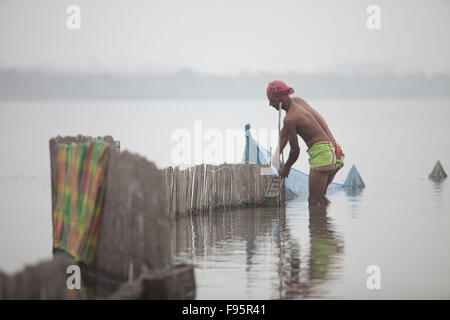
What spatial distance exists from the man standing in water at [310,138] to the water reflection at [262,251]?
467 mm

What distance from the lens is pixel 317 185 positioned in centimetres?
939

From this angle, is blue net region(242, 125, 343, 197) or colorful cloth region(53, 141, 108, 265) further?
blue net region(242, 125, 343, 197)

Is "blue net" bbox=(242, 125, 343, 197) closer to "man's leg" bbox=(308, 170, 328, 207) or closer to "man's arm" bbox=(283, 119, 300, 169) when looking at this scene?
"man's leg" bbox=(308, 170, 328, 207)

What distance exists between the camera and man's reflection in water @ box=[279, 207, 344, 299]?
4516mm

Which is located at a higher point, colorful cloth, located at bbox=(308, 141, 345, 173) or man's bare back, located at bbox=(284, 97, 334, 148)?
man's bare back, located at bbox=(284, 97, 334, 148)

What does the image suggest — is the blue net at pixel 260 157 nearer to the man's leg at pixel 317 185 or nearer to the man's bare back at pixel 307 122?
the man's leg at pixel 317 185

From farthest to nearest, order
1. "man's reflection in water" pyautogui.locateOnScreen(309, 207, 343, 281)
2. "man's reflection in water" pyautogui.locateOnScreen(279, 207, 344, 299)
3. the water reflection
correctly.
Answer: "man's reflection in water" pyautogui.locateOnScreen(309, 207, 343, 281) → the water reflection → "man's reflection in water" pyautogui.locateOnScreen(279, 207, 344, 299)

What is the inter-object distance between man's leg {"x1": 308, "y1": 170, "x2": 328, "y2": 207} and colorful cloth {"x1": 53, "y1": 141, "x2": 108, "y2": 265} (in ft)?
13.6

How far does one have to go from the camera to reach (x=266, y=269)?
17.1 feet

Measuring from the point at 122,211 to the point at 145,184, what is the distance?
33 cm

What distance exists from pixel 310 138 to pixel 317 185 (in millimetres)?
633

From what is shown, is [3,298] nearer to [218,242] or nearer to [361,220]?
[218,242]

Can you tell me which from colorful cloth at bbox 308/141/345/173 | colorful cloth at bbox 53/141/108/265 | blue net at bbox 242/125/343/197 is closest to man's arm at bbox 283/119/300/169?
colorful cloth at bbox 308/141/345/173

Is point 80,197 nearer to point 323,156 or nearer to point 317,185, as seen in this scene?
point 323,156
